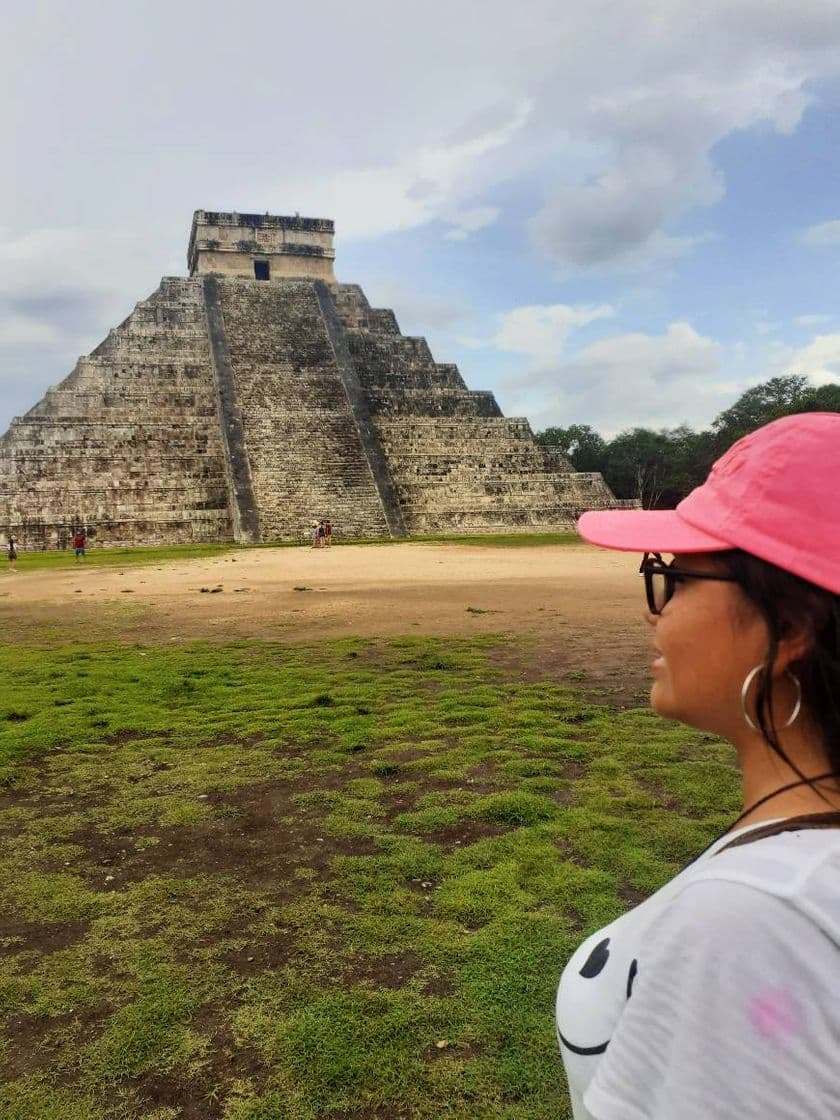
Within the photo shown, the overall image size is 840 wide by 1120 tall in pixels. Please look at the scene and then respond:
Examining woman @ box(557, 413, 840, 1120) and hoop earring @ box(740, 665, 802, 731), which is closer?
woman @ box(557, 413, 840, 1120)

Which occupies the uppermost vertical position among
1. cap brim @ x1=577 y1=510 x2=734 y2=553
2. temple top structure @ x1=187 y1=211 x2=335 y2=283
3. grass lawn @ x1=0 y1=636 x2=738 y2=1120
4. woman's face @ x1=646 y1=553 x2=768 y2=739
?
temple top structure @ x1=187 y1=211 x2=335 y2=283

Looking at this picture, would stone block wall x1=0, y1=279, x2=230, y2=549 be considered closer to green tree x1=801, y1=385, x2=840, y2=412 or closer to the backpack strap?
the backpack strap

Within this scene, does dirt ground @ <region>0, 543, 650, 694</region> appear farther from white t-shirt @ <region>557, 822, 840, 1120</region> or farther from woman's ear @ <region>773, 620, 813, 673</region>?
white t-shirt @ <region>557, 822, 840, 1120</region>

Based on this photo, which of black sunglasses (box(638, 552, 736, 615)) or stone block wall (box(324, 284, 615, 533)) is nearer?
black sunglasses (box(638, 552, 736, 615))

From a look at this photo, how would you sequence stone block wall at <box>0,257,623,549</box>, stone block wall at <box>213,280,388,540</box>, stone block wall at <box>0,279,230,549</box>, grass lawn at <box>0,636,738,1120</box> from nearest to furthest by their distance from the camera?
grass lawn at <box>0,636,738,1120</box>
stone block wall at <box>0,279,230,549</box>
stone block wall at <box>0,257,623,549</box>
stone block wall at <box>213,280,388,540</box>

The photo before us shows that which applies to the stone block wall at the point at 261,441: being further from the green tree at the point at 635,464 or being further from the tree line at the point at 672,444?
the green tree at the point at 635,464

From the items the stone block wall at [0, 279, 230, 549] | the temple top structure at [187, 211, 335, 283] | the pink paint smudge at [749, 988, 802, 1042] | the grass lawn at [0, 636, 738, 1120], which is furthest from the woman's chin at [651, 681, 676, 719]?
the temple top structure at [187, 211, 335, 283]

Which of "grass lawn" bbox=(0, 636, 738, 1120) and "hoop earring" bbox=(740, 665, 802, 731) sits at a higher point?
"hoop earring" bbox=(740, 665, 802, 731)

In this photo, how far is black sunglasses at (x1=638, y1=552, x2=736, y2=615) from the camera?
43.9 inches

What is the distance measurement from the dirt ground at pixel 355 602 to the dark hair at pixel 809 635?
5.87 meters

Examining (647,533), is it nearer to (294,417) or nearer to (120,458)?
(120,458)

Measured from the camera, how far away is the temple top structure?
36.1 m

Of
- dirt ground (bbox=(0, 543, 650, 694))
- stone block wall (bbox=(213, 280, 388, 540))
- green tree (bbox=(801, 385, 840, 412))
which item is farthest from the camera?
green tree (bbox=(801, 385, 840, 412))

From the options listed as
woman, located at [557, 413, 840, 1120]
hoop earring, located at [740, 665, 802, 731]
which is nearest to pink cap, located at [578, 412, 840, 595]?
woman, located at [557, 413, 840, 1120]
